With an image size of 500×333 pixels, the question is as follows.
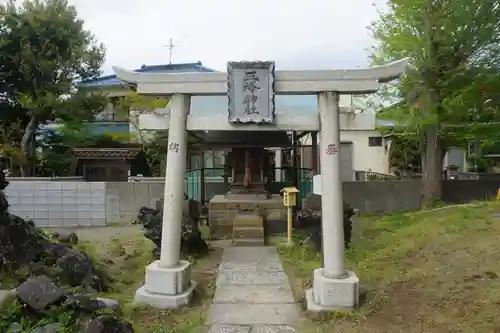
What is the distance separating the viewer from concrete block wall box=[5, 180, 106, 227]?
1327 centimetres

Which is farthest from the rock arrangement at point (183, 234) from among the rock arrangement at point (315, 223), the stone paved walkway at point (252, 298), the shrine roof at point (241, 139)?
the shrine roof at point (241, 139)

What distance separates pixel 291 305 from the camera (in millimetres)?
6117

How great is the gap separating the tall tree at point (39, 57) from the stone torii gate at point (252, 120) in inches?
452

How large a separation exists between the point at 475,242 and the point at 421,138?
6889 mm

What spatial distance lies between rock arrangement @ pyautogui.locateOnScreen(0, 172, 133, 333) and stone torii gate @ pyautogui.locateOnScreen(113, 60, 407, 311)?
36.2 inches

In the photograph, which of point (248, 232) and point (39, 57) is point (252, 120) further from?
point (39, 57)

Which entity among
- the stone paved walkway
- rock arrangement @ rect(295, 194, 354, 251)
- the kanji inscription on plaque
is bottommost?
the stone paved walkway

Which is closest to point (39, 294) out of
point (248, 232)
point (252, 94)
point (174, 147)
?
point (174, 147)

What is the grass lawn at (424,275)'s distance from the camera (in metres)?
5.27

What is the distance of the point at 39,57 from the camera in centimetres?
1620

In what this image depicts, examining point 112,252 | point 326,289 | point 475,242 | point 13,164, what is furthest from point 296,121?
point 13,164

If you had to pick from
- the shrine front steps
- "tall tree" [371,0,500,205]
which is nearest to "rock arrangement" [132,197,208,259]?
the shrine front steps

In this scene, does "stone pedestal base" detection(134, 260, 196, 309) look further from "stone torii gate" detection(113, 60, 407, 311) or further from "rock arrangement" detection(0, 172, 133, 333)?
"rock arrangement" detection(0, 172, 133, 333)

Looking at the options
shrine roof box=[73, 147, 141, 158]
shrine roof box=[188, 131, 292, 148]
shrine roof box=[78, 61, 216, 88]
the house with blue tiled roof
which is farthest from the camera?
shrine roof box=[78, 61, 216, 88]
